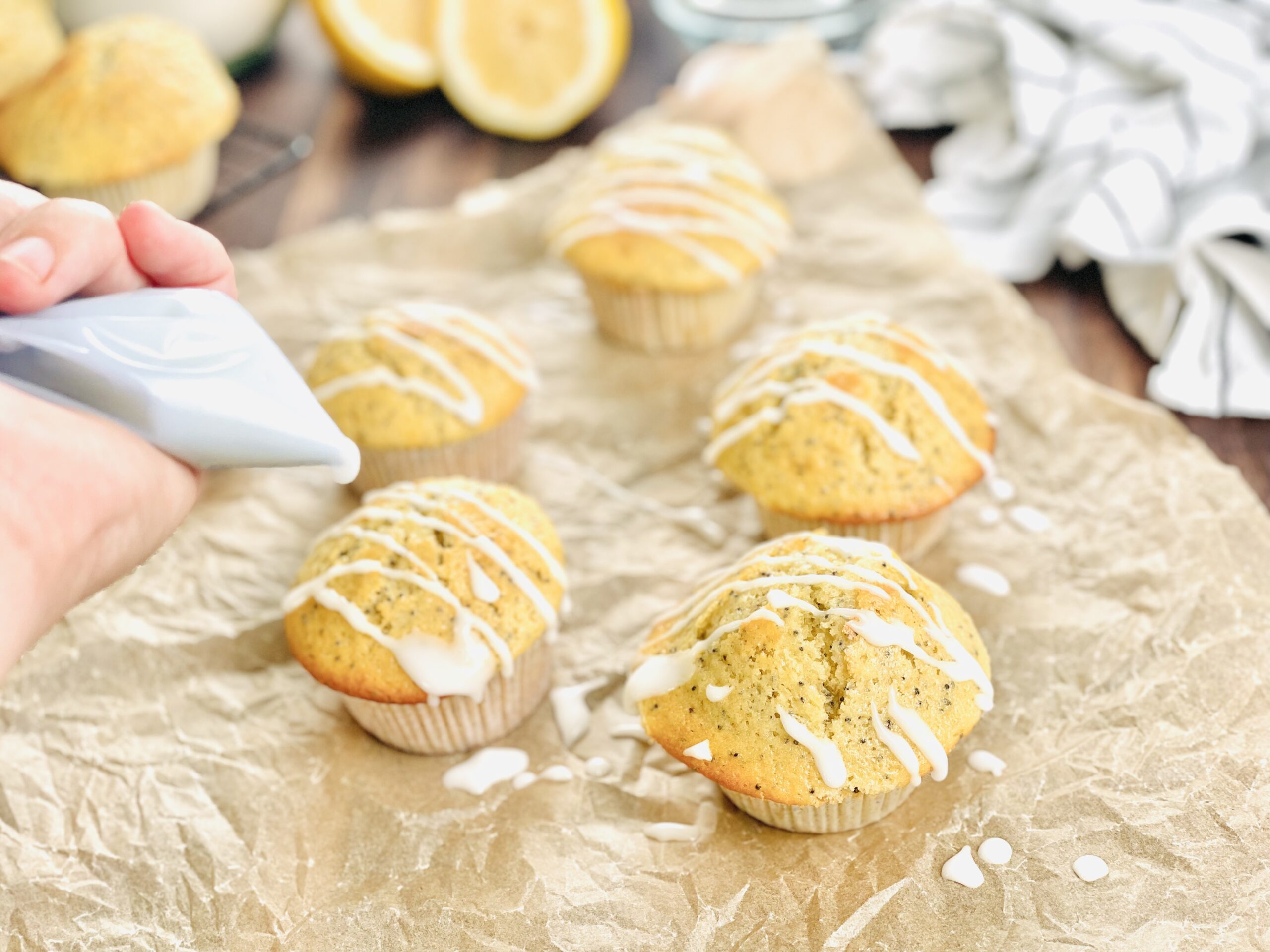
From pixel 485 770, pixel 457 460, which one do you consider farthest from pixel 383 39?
pixel 485 770

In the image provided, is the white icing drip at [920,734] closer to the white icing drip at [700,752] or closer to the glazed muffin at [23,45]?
Answer: the white icing drip at [700,752]

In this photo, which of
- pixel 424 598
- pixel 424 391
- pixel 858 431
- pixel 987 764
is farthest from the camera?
pixel 424 391

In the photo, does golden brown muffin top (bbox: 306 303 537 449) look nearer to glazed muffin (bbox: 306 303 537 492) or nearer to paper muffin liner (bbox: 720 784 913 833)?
glazed muffin (bbox: 306 303 537 492)

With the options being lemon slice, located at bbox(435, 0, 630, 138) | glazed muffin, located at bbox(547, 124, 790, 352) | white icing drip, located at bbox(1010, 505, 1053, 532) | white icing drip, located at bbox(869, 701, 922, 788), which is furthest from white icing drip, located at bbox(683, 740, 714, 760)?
lemon slice, located at bbox(435, 0, 630, 138)

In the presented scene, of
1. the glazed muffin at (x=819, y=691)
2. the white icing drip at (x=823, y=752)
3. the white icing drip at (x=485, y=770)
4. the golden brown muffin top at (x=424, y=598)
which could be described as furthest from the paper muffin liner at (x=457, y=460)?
the white icing drip at (x=823, y=752)

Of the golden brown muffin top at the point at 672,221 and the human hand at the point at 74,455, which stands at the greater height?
the human hand at the point at 74,455

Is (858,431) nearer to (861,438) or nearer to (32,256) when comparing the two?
(861,438)

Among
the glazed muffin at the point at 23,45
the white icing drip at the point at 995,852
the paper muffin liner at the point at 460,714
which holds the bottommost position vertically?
the white icing drip at the point at 995,852

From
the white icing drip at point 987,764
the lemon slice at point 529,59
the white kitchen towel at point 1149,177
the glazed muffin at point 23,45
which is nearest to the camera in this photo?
the white icing drip at point 987,764
